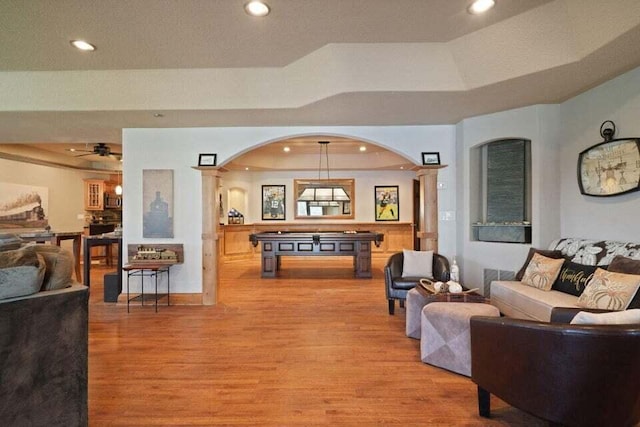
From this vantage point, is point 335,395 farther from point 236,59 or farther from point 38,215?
point 38,215

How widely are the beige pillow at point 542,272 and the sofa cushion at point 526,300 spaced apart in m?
0.06

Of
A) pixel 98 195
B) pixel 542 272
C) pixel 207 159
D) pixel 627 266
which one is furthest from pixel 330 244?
pixel 98 195

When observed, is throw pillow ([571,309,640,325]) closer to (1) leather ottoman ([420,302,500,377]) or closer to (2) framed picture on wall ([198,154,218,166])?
(1) leather ottoman ([420,302,500,377])

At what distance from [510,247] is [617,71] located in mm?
2179

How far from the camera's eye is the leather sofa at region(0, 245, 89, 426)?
4.86 ft

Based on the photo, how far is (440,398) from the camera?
7.46ft

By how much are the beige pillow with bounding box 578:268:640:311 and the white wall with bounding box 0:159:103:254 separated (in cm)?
1003

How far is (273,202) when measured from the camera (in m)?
9.23

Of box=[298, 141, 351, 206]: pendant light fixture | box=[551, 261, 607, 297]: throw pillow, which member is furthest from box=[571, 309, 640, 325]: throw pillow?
box=[298, 141, 351, 206]: pendant light fixture

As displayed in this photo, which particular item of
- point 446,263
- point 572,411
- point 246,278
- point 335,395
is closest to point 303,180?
point 246,278

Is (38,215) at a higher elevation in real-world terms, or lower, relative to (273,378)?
higher

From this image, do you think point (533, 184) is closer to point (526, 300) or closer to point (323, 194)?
point (526, 300)

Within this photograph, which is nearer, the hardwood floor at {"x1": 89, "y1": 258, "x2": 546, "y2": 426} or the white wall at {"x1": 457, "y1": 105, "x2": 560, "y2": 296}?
the hardwood floor at {"x1": 89, "y1": 258, "x2": 546, "y2": 426}

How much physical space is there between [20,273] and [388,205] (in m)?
8.37
